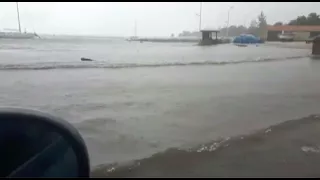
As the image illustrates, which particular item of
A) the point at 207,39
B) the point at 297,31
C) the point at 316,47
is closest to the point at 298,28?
the point at 297,31

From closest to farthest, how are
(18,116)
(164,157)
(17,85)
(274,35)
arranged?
(18,116), (164,157), (17,85), (274,35)

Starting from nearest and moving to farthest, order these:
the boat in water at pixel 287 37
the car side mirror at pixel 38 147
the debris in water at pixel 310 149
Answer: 1. the car side mirror at pixel 38 147
2. the debris in water at pixel 310 149
3. the boat in water at pixel 287 37

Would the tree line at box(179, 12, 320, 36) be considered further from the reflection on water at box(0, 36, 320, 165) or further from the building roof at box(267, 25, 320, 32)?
the reflection on water at box(0, 36, 320, 165)

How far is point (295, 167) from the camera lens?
11.5 ft

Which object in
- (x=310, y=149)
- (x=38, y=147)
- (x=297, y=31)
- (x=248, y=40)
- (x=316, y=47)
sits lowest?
(x=310, y=149)

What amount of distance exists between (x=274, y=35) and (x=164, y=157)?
8138cm

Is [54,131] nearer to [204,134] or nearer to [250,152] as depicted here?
[250,152]

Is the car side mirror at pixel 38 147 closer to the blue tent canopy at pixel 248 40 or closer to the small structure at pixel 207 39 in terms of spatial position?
the small structure at pixel 207 39

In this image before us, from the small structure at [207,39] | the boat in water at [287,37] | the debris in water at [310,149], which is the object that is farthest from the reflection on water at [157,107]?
the boat in water at [287,37]

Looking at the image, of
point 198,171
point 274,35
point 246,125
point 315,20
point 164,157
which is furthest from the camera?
point 315,20

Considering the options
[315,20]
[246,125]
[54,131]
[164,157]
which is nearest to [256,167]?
[164,157]

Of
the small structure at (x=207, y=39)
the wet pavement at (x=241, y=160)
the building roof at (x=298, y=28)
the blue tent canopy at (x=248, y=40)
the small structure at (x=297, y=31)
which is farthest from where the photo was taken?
the building roof at (x=298, y=28)

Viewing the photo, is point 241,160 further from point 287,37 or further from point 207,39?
point 287,37

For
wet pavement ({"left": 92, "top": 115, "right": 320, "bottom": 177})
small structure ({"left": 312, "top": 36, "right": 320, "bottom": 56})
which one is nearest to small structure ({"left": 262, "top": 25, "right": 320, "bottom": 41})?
small structure ({"left": 312, "top": 36, "right": 320, "bottom": 56})
